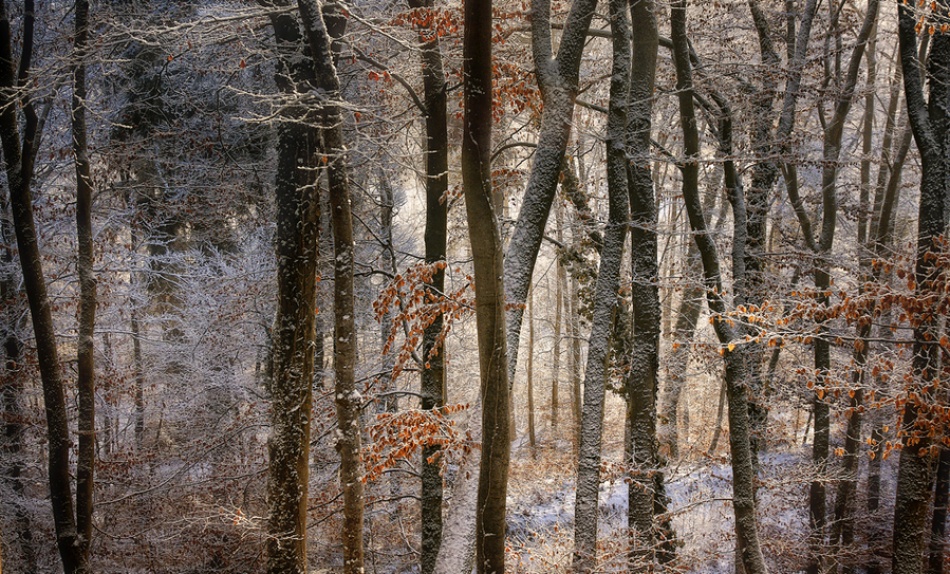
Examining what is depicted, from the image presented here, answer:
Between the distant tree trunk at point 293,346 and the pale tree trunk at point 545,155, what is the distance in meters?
2.40

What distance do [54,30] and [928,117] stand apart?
1329 cm

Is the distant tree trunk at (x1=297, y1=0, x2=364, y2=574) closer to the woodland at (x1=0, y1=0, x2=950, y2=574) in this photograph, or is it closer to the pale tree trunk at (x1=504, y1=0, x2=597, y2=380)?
the woodland at (x1=0, y1=0, x2=950, y2=574)

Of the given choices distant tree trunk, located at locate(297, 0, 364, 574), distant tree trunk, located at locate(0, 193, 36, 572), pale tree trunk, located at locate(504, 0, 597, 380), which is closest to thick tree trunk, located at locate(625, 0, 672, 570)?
pale tree trunk, located at locate(504, 0, 597, 380)

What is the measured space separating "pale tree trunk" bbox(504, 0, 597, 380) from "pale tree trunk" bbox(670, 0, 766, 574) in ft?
8.59

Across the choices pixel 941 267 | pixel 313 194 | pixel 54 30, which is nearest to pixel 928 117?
pixel 941 267

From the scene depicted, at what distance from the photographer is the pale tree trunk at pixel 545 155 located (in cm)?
631

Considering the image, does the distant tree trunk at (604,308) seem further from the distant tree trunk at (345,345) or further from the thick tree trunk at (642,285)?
the distant tree trunk at (345,345)

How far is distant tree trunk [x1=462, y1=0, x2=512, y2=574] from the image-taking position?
5.21 m

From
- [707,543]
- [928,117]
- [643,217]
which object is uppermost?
[928,117]

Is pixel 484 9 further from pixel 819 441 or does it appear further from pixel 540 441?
pixel 540 441

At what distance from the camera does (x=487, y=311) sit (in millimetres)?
5270

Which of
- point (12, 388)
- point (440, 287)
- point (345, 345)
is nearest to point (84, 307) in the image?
point (12, 388)

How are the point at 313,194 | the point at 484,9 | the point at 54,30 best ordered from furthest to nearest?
the point at 54,30 → the point at 313,194 → the point at 484,9

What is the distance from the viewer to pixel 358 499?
650 cm
